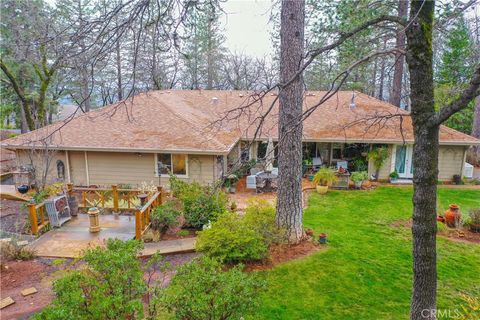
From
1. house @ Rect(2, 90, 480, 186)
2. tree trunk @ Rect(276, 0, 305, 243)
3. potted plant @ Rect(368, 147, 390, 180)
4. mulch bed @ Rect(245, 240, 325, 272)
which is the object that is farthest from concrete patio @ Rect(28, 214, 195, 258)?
potted plant @ Rect(368, 147, 390, 180)

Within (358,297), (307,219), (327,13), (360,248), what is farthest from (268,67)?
(358,297)

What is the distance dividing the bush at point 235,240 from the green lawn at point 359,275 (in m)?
0.59

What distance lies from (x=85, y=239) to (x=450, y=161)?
16101 millimetres

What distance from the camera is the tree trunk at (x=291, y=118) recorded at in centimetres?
723

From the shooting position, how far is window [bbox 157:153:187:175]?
1426cm

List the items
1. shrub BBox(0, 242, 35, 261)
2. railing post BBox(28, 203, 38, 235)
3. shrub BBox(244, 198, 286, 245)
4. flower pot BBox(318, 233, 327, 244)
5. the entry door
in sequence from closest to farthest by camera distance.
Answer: shrub BBox(244, 198, 286, 245)
shrub BBox(0, 242, 35, 261)
flower pot BBox(318, 233, 327, 244)
railing post BBox(28, 203, 38, 235)
the entry door

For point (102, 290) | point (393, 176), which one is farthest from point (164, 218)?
point (393, 176)

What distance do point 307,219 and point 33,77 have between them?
2526 centimetres

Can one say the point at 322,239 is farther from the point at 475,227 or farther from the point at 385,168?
the point at 385,168

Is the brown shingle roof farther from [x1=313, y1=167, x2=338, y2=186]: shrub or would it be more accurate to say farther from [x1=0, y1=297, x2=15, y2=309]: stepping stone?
[x1=0, y1=297, x2=15, y2=309]: stepping stone

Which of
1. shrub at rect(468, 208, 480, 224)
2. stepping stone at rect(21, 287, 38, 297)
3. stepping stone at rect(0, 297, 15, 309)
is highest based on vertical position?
shrub at rect(468, 208, 480, 224)

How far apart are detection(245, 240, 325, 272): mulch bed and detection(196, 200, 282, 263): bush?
169 mm

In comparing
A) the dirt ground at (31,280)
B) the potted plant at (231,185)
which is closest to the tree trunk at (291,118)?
the dirt ground at (31,280)

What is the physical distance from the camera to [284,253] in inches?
312
